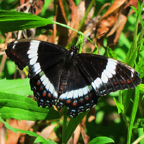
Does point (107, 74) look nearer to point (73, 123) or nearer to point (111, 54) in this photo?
point (111, 54)

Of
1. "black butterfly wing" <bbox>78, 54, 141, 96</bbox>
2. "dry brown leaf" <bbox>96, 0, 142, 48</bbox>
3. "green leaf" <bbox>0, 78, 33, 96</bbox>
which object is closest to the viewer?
"black butterfly wing" <bbox>78, 54, 141, 96</bbox>

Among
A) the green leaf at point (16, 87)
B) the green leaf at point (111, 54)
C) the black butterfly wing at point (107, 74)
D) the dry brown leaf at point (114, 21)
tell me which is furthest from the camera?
the dry brown leaf at point (114, 21)

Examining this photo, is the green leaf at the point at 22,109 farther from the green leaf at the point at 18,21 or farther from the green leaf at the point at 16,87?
the green leaf at the point at 18,21

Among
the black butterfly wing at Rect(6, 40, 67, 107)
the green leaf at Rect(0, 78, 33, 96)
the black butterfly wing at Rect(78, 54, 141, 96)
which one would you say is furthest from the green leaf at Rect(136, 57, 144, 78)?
the green leaf at Rect(0, 78, 33, 96)

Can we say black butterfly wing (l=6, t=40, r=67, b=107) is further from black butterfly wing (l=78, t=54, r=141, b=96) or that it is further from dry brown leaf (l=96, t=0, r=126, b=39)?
dry brown leaf (l=96, t=0, r=126, b=39)

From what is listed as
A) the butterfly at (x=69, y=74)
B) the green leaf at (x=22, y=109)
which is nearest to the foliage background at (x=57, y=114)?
the green leaf at (x=22, y=109)

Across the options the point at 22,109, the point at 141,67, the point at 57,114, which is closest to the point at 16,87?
the point at 22,109
